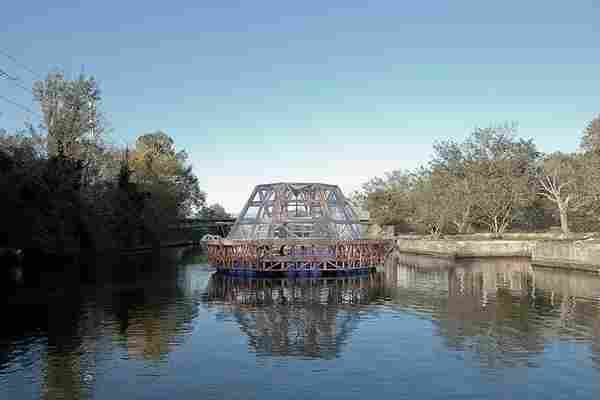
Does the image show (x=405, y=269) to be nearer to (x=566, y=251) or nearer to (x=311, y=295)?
(x=566, y=251)

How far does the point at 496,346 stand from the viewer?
17.1 m

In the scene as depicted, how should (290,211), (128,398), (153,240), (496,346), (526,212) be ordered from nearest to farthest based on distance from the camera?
(128,398) → (496,346) → (290,211) → (153,240) → (526,212)

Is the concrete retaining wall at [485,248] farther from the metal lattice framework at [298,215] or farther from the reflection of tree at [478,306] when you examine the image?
the metal lattice framework at [298,215]

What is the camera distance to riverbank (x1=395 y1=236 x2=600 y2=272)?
4344cm

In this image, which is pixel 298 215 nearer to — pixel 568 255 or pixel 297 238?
pixel 297 238

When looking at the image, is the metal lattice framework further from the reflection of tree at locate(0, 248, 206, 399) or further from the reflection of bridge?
the reflection of bridge

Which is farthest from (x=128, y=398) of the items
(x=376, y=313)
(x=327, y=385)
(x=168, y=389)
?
(x=376, y=313)

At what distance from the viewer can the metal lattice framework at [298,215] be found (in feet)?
149

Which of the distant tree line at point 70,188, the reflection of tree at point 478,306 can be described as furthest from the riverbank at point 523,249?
the distant tree line at point 70,188

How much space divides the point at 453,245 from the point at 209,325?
48.7m

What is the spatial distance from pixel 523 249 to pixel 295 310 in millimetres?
45226

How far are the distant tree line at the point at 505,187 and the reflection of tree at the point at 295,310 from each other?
37315 millimetres

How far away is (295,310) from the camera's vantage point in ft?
81.0

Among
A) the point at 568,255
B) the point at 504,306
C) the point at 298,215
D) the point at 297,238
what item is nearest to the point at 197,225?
the point at 298,215
